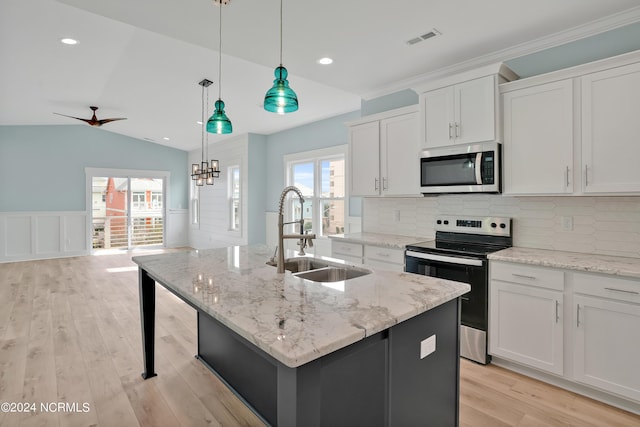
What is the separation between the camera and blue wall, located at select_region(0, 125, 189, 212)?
737cm

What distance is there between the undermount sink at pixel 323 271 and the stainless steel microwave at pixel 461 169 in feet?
4.98

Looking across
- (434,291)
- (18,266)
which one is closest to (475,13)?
(434,291)

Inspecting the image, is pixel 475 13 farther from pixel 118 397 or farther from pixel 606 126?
pixel 118 397

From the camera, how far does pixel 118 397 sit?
235cm

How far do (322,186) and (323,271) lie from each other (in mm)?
3867

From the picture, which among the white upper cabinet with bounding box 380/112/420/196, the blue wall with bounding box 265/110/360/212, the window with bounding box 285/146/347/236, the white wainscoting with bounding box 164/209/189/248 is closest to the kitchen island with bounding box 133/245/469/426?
the white upper cabinet with bounding box 380/112/420/196

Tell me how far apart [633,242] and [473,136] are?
1363 mm

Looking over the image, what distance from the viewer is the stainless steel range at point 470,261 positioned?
2688 mm

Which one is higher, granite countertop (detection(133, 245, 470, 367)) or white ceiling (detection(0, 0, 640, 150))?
white ceiling (detection(0, 0, 640, 150))

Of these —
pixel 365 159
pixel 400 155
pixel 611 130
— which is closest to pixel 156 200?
pixel 365 159

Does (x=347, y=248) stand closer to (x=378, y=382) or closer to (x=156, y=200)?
(x=378, y=382)

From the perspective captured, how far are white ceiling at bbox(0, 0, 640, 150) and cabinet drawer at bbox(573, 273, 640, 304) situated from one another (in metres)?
1.85

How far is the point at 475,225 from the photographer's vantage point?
3240 millimetres

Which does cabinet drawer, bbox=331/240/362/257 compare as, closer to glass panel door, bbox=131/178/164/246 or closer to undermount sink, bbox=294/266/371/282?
undermount sink, bbox=294/266/371/282
